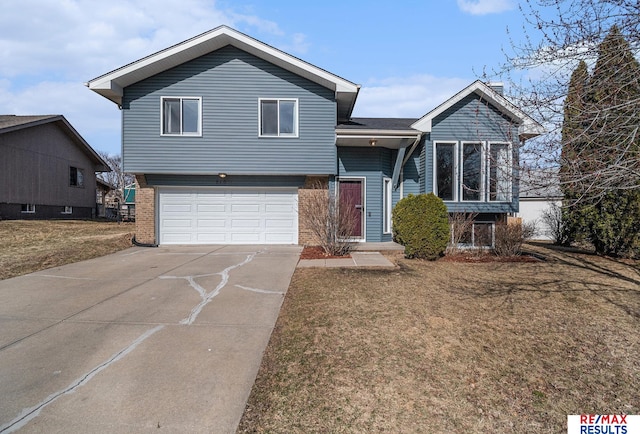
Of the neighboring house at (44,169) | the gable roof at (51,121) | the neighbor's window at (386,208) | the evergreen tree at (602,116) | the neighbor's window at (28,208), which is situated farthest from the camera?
the neighbor's window at (28,208)

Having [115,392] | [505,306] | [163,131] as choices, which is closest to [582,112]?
[505,306]

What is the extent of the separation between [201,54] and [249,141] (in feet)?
10.7

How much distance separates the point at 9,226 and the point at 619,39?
19.8 metres

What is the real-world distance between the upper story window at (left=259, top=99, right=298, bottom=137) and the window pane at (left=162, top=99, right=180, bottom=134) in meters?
2.76

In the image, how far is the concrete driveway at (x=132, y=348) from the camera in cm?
273

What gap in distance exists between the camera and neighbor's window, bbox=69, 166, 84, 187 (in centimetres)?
2292

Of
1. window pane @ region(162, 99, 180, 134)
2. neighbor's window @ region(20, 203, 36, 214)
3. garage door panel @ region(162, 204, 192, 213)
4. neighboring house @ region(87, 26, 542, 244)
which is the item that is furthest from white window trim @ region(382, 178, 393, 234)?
neighbor's window @ region(20, 203, 36, 214)

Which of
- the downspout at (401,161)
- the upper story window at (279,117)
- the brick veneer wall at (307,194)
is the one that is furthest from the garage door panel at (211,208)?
the downspout at (401,161)

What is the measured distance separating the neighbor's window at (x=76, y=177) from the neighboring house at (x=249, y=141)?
47.2 ft

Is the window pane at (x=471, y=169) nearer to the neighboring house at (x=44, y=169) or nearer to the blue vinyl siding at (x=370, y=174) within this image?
the blue vinyl siding at (x=370, y=174)

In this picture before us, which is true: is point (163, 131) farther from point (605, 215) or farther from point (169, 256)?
point (605, 215)

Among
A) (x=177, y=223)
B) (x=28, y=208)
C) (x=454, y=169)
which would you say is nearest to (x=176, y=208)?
(x=177, y=223)

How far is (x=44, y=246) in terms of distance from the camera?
10.7 metres

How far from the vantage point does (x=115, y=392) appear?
119 inches
